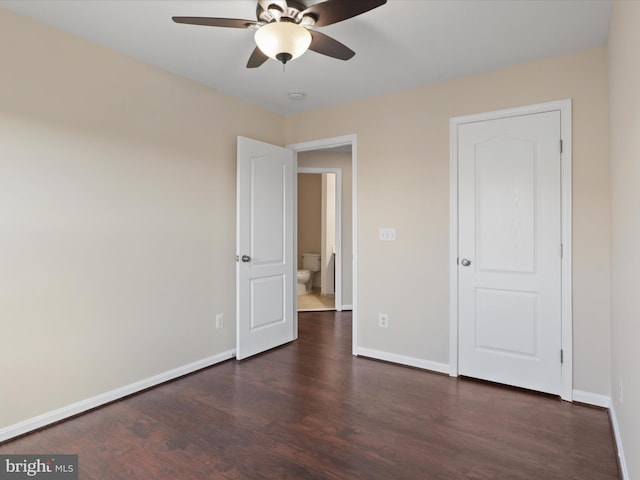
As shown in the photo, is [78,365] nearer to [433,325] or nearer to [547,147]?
[433,325]

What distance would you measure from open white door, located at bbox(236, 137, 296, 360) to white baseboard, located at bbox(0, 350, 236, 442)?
39cm

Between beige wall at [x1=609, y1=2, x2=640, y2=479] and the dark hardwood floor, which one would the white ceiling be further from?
the dark hardwood floor

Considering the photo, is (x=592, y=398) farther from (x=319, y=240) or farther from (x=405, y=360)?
(x=319, y=240)

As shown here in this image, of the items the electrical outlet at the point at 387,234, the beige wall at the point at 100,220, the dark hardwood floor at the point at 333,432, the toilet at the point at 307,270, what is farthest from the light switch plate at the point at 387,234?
the toilet at the point at 307,270

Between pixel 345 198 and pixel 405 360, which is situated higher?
pixel 345 198

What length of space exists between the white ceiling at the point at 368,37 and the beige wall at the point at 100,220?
23 centimetres

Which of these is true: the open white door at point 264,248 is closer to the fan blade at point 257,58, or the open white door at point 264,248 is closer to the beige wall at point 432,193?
the beige wall at point 432,193

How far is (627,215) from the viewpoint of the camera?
170cm

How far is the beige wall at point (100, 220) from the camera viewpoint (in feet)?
7.06

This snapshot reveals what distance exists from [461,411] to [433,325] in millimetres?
828

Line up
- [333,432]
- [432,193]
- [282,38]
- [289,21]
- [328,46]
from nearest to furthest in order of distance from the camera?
[282,38], [289,21], [328,46], [333,432], [432,193]

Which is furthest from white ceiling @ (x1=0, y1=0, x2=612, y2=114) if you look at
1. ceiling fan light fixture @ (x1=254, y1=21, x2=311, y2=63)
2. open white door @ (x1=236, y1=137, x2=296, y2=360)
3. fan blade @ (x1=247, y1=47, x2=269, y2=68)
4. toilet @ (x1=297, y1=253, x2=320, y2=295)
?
toilet @ (x1=297, y1=253, x2=320, y2=295)

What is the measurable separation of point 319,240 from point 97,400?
16.2 feet

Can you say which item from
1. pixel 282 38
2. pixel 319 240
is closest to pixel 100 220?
pixel 282 38
